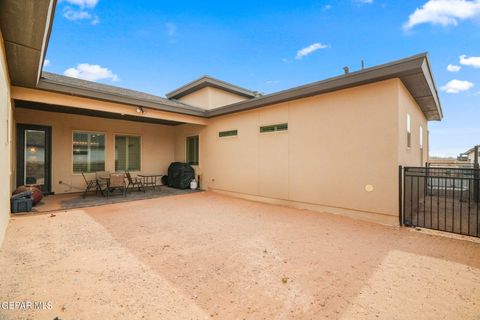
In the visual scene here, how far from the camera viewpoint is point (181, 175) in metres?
9.66

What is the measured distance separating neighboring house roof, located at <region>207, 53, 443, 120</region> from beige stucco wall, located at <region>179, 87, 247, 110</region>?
3.31 m

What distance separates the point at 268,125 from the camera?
6.81m

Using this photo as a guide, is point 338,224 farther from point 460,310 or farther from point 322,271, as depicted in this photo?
point 460,310

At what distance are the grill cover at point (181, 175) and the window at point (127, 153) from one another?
1718 millimetres

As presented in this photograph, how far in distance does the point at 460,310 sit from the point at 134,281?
3240 mm

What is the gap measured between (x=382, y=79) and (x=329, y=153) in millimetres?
1995

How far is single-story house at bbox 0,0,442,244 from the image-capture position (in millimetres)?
4195

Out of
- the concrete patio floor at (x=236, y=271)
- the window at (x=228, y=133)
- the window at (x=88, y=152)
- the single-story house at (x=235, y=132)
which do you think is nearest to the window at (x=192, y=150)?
the single-story house at (x=235, y=132)

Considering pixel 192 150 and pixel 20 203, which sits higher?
pixel 192 150

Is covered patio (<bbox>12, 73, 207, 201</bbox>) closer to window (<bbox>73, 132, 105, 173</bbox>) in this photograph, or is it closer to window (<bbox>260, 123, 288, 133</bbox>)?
window (<bbox>73, 132, 105, 173</bbox>)

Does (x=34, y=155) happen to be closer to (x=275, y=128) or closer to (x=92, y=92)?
(x=92, y=92)

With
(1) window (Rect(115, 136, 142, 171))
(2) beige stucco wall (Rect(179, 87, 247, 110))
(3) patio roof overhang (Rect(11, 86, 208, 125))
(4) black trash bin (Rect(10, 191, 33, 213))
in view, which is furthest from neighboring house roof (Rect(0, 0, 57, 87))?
(2) beige stucco wall (Rect(179, 87, 247, 110))

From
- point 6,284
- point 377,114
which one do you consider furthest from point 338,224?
point 6,284

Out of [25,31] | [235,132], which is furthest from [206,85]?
[25,31]
